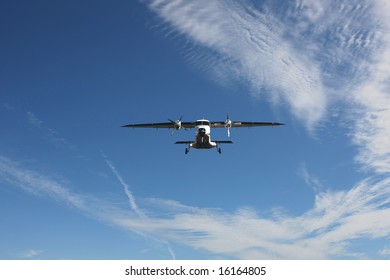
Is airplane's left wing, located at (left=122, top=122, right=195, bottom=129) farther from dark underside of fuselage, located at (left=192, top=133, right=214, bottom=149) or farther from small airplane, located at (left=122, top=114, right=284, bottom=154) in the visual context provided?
dark underside of fuselage, located at (left=192, top=133, right=214, bottom=149)

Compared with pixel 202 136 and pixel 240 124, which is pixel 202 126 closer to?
pixel 202 136

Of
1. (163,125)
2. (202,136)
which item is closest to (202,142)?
(202,136)

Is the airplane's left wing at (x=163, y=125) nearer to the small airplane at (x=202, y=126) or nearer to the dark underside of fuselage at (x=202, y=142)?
the small airplane at (x=202, y=126)

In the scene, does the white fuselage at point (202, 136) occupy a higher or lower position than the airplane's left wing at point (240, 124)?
lower

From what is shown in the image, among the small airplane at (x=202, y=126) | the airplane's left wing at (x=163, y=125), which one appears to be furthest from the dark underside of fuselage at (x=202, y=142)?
the airplane's left wing at (x=163, y=125)

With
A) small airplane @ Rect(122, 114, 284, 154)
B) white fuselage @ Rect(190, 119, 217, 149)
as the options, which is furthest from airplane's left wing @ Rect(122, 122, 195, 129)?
white fuselage @ Rect(190, 119, 217, 149)

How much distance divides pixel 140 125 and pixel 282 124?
76.0 ft
